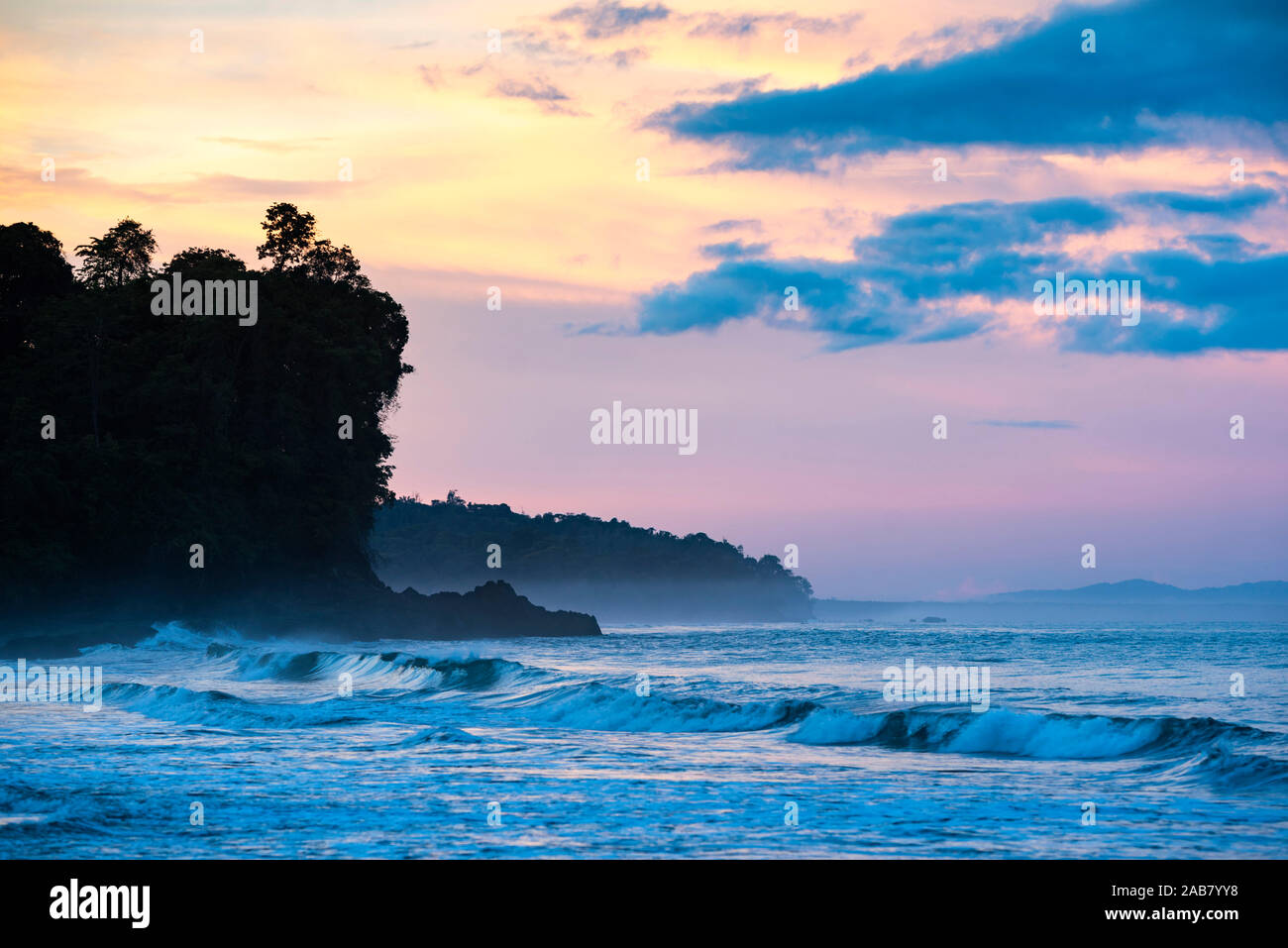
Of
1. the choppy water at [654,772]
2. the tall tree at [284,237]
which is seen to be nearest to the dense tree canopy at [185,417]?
the tall tree at [284,237]

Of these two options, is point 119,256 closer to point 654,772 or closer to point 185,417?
point 185,417

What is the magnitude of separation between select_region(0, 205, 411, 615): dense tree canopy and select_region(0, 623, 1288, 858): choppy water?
99.8ft

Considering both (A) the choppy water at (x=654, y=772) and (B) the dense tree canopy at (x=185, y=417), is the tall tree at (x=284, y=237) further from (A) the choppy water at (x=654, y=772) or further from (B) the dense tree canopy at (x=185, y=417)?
(A) the choppy water at (x=654, y=772)

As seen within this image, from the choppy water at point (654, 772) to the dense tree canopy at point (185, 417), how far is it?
3041cm

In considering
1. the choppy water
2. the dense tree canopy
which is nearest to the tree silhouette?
the dense tree canopy

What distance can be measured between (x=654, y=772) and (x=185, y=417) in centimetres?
5419

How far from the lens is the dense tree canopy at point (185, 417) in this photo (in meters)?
55.3

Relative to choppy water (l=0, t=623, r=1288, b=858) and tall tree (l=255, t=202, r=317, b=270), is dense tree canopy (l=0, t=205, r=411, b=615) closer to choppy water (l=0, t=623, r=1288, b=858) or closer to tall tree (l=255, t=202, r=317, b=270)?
tall tree (l=255, t=202, r=317, b=270)

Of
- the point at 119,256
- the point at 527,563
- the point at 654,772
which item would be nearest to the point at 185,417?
the point at 119,256

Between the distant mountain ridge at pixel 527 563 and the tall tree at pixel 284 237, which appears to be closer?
the tall tree at pixel 284 237

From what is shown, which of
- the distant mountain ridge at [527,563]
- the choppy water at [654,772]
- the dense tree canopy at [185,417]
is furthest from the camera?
the distant mountain ridge at [527,563]

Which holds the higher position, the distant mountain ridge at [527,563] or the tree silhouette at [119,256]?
the tree silhouette at [119,256]

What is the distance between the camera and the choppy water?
9984mm
